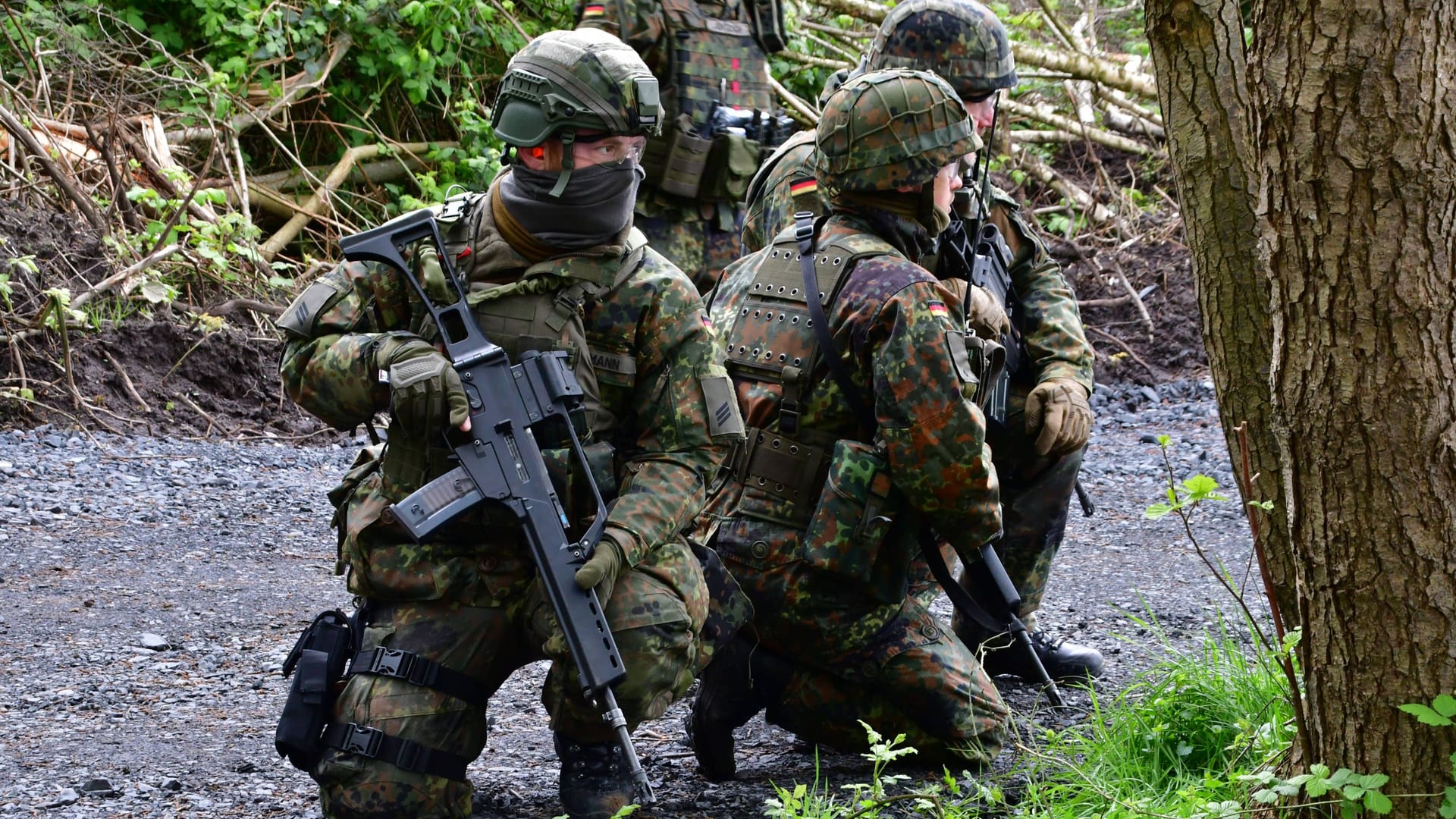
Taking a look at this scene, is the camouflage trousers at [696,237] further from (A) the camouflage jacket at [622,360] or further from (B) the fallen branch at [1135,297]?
(B) the fallen branch at [1135,297]

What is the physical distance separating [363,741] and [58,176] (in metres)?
6.13

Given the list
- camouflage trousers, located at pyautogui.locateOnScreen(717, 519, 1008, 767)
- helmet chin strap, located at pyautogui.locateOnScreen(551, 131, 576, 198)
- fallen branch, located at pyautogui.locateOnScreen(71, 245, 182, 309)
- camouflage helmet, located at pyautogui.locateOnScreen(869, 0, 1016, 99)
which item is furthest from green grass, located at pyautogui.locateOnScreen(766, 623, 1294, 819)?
Answer: fallen branch, located at pyautogui.locateOnScreen(71, 245, 182, 309)

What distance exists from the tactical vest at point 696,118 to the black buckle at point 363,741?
3534 mm

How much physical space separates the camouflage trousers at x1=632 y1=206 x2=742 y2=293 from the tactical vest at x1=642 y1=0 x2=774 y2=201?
0.38 feet

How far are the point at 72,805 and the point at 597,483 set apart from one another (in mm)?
1420

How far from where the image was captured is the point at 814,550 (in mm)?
3625

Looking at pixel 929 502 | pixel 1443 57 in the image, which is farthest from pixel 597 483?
pixel 1443 57

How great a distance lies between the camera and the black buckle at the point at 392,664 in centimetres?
325

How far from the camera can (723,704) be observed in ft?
12.0

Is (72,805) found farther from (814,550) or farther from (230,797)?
(814,550)

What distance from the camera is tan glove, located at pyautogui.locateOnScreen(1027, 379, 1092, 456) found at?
4297mm

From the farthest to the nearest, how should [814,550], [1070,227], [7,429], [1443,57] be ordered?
1. [1070,227]
2. [7,429]
3. [814,550]
4. [1443,57]

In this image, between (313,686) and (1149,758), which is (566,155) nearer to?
(313,686)

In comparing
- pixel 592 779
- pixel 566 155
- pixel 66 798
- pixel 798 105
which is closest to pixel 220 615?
pixel 66 798
